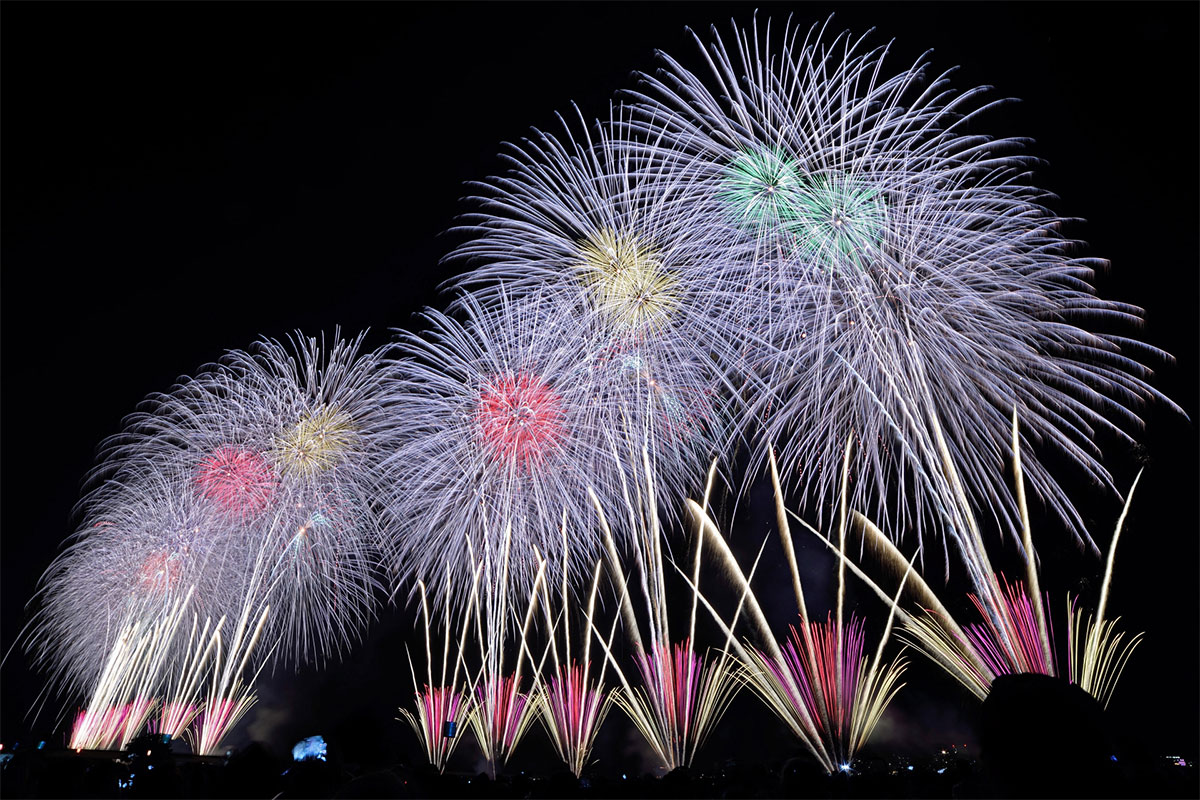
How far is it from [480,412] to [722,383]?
22.2 ft

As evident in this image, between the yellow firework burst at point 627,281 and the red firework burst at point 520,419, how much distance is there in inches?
131

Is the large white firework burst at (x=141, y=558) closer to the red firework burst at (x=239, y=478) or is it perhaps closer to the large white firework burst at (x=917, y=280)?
the red firework burst at (x=239, y=478)

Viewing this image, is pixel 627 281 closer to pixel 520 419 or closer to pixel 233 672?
pixel 520 419

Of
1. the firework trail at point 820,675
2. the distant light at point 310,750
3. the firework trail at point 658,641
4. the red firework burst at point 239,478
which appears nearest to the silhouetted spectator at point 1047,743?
the distant light at point 310,750

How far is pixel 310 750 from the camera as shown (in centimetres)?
711

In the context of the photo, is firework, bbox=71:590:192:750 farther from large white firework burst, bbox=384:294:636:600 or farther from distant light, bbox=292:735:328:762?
distant light, bbox=292:735:328:762

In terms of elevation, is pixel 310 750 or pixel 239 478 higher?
pixel 239 478

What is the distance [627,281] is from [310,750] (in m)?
12.8

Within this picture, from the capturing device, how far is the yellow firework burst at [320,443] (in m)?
24.7

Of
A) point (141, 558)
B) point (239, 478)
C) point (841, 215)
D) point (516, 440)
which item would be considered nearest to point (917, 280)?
point (841, 215)

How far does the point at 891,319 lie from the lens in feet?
51.2

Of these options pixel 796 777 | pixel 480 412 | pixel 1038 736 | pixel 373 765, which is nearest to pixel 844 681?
pixel 480 412

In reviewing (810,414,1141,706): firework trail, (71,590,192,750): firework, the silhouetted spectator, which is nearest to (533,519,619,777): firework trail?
(810,414,1141,706): firework trail

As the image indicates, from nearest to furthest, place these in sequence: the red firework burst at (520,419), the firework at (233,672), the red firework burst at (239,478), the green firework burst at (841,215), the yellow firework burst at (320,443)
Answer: the green firework burst at (841,215)
the red firework burst at (520,419)
the yellow firework burst at (320,443)
the red firework burst at (239,478)
the firework at (233,672)
